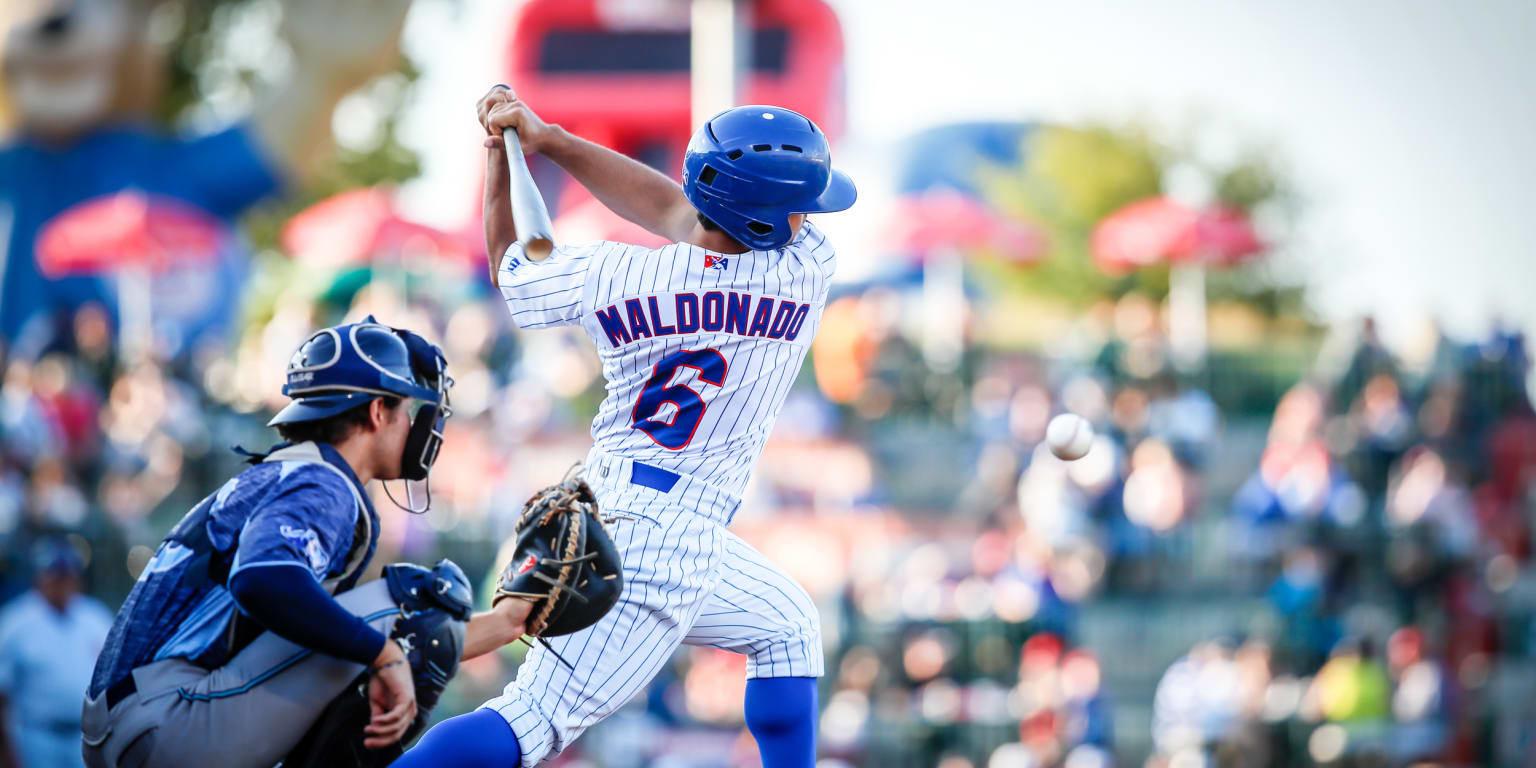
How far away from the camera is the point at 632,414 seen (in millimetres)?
4070

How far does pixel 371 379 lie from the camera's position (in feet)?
12.6

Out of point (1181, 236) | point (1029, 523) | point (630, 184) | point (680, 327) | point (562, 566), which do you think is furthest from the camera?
point (1181, 236)

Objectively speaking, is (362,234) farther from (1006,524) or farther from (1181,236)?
(1181,236)

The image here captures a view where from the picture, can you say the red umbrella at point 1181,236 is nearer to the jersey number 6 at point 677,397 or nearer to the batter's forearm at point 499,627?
the jersey number 6 at point 677,397

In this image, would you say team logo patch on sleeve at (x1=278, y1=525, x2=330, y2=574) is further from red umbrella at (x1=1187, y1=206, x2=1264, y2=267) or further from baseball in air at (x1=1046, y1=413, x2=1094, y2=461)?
red umbrella at (x1=1187, y1=206, x2=1264, y2=267)

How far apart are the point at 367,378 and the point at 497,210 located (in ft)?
2.13

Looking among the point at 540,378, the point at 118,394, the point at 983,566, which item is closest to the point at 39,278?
the point at 118,394

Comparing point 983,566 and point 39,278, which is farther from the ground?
point 39,278

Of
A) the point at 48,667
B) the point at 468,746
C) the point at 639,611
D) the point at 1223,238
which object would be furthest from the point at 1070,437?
the point at 1223,238

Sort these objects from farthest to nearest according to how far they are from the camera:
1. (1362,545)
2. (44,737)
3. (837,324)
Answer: (837,324)
(1362,545)
(44,737)

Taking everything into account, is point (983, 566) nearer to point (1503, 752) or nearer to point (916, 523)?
point (916, 523)

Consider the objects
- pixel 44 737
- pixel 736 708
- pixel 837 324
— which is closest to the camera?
pixel 44 737

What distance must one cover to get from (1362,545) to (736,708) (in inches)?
189

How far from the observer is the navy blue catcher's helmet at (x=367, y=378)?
12.5 ft
